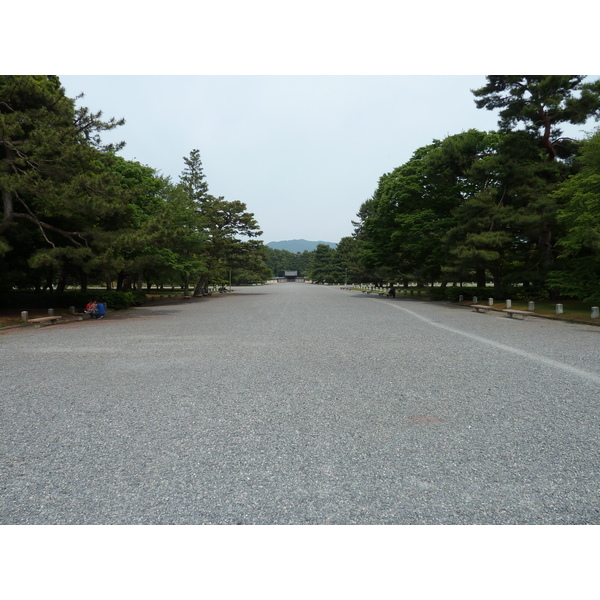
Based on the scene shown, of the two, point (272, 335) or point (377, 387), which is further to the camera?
point (272, 335)

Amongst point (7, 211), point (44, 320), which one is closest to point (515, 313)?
point (44, 320)

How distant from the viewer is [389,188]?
1321 inches

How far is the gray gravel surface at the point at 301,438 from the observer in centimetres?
286

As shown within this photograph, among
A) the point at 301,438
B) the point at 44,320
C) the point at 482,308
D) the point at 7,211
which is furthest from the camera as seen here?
the point at 482,308

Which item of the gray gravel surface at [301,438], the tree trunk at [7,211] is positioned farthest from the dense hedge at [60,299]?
the gray gravel surface at [301,438]

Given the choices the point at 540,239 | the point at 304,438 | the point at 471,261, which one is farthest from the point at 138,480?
the point at 540,239

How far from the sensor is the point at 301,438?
13.3ft

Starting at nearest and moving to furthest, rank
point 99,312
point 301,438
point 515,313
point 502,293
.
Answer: point 301,438 → point 515,313 → point 99,312 → point 502,293

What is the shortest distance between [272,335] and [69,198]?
10.8 m

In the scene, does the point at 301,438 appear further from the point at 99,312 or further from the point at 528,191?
the point at 528,191

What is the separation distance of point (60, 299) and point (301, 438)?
797 inches

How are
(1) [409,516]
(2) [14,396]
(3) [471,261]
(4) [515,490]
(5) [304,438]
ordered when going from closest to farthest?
(1) [409,516], (4) [515,490], (5) [304,438], (2) [14,396], (3) [471,261]

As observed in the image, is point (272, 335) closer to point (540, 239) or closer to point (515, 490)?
point (515, 490)

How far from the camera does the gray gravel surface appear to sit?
9.39 feet
